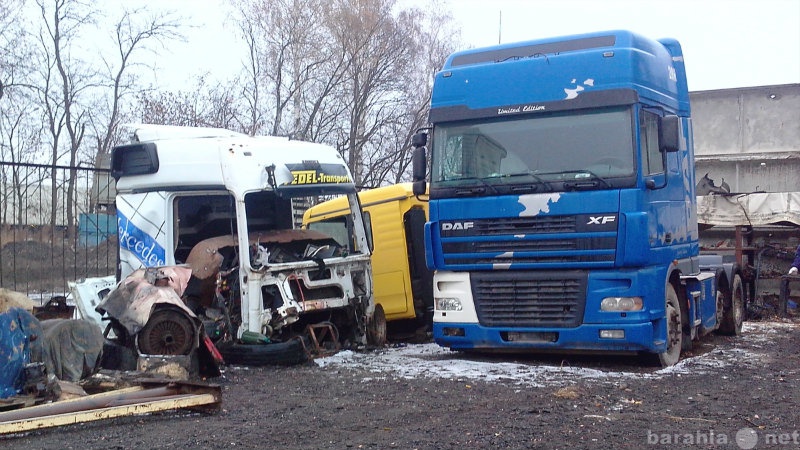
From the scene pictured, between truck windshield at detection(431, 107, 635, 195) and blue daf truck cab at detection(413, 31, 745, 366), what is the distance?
0.01 meters

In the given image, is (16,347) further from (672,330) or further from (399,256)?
(672,330)

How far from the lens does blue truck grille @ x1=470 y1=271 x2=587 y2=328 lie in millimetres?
9039

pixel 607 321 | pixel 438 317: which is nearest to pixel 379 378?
pixel 438 317

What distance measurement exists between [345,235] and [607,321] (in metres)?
4.43

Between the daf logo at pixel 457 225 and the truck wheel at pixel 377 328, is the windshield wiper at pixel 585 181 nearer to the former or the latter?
the daf logo at pixel 457 225

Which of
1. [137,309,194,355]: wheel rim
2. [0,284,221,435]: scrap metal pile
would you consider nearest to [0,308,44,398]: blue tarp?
[0,284,221,435]: scrap metal pile

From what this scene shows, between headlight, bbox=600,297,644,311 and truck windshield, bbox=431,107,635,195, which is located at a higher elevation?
truck windshield, bbox=431,107,635,195

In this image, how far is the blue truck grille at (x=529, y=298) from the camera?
9.04 m

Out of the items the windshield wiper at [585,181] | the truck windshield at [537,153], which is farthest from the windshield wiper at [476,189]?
the windshield wiper at [585,181]

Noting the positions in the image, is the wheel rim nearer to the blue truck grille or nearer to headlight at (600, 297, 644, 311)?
the blue truck grille

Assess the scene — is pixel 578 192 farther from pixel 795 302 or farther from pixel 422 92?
pixel 422 92

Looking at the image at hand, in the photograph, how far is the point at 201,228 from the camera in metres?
11.0

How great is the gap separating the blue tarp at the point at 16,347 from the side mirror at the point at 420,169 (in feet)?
14.6

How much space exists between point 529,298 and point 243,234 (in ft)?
10.5
